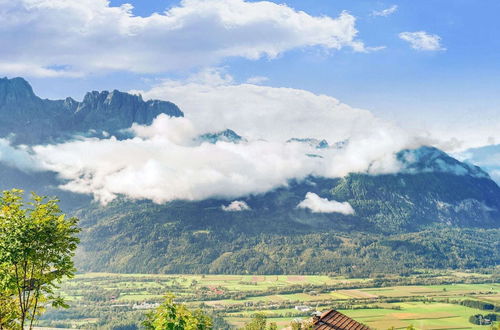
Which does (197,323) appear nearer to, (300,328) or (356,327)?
(300,328)

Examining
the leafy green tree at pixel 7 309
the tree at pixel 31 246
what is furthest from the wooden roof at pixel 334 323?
the leafy green tree at pixel 7 309

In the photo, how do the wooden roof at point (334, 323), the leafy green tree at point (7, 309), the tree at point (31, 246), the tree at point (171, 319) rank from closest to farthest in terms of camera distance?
the tree at point (31, 246) → the tree at point (171, 319) → the leafy green tree at point (7, 309) → the wooden roof at point (334, 323)

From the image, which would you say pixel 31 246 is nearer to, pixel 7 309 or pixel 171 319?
pixel 7 309

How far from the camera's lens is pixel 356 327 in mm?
51969

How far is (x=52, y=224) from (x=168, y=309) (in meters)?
9.49

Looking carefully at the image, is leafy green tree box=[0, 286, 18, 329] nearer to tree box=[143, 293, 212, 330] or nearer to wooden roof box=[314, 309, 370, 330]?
tree box=[143, 293, 212, 330]

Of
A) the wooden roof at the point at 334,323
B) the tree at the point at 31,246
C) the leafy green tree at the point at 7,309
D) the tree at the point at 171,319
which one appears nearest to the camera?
the tree at the point at 31,246

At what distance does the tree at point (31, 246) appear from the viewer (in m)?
27.6

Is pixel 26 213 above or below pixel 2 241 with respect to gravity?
above

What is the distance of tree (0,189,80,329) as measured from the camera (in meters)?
27.6

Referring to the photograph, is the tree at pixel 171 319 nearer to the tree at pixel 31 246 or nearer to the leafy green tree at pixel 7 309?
the tree at pixel 31 246

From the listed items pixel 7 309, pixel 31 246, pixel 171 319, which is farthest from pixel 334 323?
pixel 31 246

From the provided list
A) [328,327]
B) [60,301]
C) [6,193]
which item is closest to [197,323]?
[60,301]

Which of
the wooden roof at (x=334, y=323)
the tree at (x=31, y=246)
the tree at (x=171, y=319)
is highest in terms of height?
the tree at (x=31, y=246)
